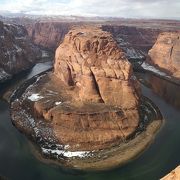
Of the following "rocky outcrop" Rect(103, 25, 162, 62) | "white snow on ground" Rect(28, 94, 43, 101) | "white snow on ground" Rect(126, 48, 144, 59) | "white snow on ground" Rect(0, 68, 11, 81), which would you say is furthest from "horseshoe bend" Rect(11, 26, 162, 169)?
"rocky outcrop" Rect(103, 25, 162, 62)

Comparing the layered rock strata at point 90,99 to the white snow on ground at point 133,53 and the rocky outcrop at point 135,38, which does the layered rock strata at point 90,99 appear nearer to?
the white snow on ground at point 133,53

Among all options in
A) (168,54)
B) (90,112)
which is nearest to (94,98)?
(90,112)

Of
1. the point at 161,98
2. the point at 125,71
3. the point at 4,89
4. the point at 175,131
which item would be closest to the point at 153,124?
the point at 175,131

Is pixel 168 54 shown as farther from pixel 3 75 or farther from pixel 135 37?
pixel 3 75

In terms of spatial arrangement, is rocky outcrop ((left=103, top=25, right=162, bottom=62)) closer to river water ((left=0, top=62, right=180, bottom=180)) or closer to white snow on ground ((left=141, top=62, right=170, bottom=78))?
white snow on ground ((left=141, top=62, right=170, bottom=78))

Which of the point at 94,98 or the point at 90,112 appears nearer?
the point at 90,112

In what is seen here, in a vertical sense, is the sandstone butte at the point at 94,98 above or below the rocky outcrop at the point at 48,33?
above

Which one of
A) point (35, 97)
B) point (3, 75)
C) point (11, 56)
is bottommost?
point (3, 75)

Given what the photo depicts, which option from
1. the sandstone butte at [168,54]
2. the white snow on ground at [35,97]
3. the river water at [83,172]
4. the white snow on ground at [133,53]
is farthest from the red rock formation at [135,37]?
the river water at [83,172]
